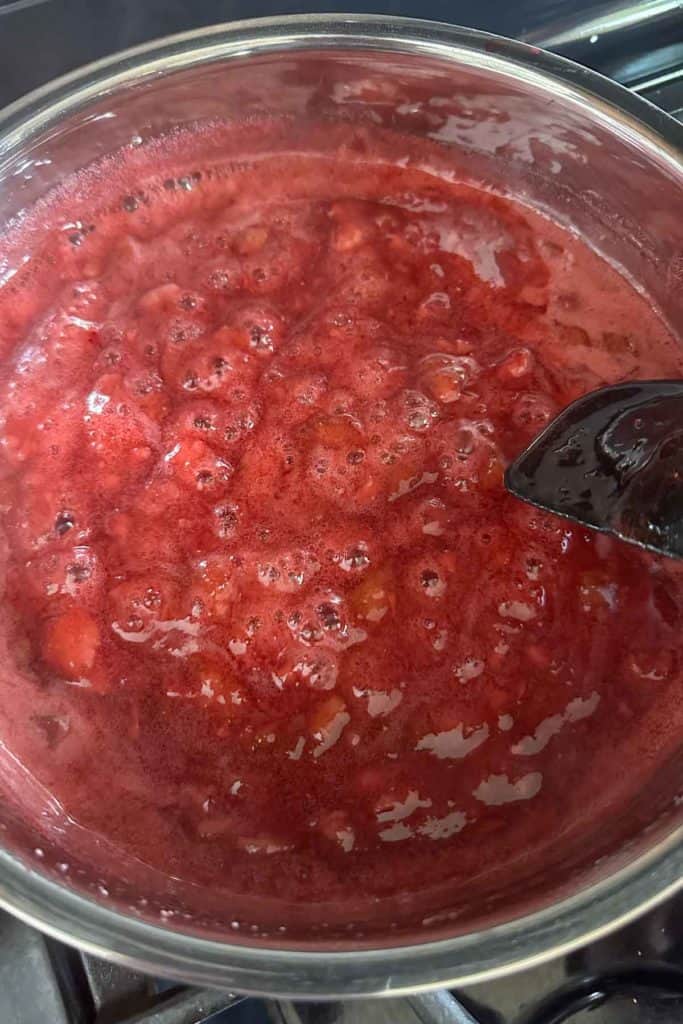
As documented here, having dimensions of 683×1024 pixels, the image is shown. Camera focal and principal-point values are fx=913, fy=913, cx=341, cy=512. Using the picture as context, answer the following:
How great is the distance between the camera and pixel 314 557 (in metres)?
0.84

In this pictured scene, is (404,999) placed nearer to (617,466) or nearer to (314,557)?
(314,557)

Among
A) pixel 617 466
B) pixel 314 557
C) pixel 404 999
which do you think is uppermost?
pixel 617 466

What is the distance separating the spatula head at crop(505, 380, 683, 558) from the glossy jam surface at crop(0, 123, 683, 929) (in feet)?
0.21

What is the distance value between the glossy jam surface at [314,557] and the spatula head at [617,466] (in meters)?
0.06

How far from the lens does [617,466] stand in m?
0.79

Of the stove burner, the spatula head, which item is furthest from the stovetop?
the spatula head

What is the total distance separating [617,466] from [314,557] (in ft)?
0.92

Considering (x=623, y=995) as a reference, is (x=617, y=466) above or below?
above

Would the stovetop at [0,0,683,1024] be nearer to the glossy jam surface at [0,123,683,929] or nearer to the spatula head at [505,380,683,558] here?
the glossy jam surface at [0,123,683,929]

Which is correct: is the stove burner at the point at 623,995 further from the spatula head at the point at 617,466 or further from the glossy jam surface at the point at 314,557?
the spatula head at the point at 617,466

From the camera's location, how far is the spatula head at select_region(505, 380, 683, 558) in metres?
0.76

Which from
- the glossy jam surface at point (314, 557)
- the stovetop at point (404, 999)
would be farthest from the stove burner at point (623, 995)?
the glossy jam surface at point (314, 557)

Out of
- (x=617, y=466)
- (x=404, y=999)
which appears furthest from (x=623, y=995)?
(x=617, y=466)

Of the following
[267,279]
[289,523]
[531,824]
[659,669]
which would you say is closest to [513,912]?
[531,824]
